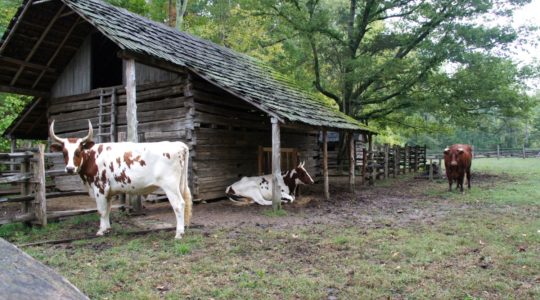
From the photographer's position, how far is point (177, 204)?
684 cm

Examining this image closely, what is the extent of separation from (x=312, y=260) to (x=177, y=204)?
264cm

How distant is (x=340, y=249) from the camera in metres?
5.98

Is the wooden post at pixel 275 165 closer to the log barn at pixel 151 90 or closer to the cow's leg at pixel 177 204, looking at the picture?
the log barn at pixel 151 90

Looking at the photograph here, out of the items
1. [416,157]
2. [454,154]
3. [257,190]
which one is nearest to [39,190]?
[257,190]

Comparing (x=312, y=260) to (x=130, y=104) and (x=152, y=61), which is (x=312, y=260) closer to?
(x=130, y=104)

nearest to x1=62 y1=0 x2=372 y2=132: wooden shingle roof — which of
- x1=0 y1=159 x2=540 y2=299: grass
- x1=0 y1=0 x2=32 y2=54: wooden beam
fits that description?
x1=0 y1=0 x2=32 y2=54: wooden beam

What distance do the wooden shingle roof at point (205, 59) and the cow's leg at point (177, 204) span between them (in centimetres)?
322

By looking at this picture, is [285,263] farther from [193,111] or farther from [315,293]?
[193,111]

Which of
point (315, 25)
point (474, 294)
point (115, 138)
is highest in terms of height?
point (315, 25)

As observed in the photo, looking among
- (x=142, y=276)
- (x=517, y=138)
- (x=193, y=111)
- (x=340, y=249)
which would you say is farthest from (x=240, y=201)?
(x=517, y=138)

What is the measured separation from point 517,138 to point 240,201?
196 ft

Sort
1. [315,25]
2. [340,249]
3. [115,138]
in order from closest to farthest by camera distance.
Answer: [340,249] < [115,138] < [315,25]

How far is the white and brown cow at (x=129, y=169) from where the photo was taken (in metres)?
6.95

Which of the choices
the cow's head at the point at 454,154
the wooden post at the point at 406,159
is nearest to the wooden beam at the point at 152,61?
the cow's head at the point at 454,154
